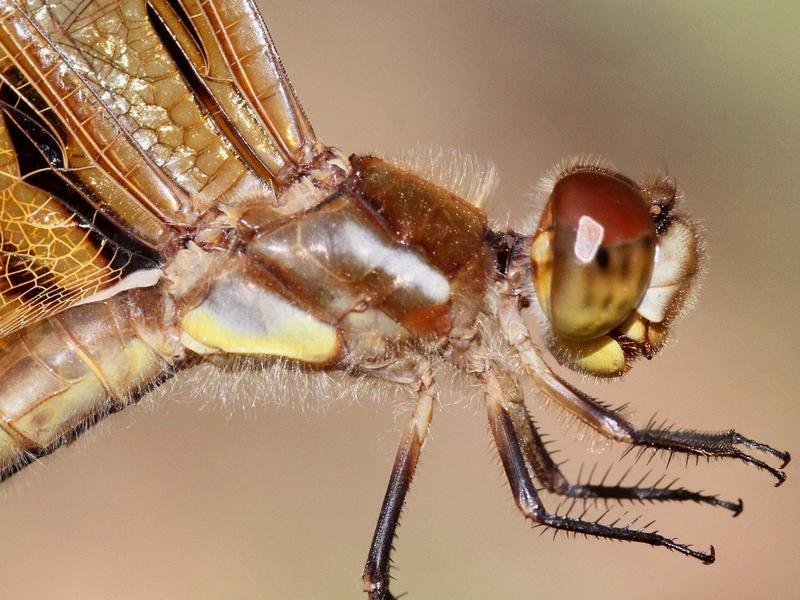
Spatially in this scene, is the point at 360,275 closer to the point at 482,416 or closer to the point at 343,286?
the point at 343,286

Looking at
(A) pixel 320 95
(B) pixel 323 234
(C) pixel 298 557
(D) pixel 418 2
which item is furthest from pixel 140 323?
(D) pixel 418 2

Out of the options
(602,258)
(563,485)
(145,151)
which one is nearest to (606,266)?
(602,258)

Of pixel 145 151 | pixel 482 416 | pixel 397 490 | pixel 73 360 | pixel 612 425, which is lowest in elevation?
pixel 73 360

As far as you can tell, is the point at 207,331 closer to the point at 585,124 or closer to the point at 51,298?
the point at 51,298

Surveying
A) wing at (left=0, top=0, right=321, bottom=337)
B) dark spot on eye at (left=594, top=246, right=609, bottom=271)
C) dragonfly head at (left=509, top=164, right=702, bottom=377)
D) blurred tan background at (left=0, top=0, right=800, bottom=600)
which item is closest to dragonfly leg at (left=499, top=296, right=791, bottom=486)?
dragonfly head at (left=509, top=164, right=702, bottom=377)

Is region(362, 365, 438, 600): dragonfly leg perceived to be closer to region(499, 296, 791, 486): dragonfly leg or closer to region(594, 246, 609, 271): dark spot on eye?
region(499, 296, 791, 486): dragonfly leg
